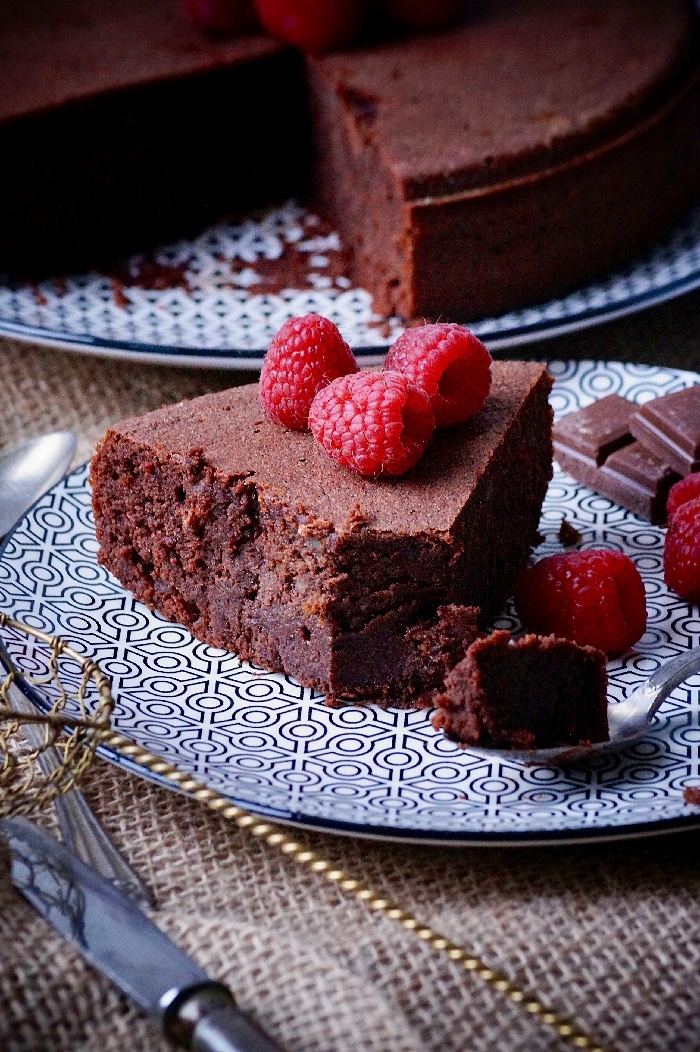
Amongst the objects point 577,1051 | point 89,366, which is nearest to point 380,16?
point 89,366

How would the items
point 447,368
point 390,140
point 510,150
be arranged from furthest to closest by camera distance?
point 390,140
point 510,150
point 447,368

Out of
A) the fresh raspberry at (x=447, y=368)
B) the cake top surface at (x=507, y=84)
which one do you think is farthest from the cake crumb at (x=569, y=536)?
the cake top surface at (x=507, y=84)

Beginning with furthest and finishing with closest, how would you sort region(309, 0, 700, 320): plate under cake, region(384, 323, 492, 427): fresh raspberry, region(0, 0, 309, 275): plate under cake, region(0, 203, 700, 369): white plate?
region(0, 0, 309, 275): plate under cake < region(309, 0, 700, 320): plate under cake < region(0, 203, 700, 369): white plate < region(384, 323, 492, 427): fresh raspberry

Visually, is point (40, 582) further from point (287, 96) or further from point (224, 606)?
point (287, 96)

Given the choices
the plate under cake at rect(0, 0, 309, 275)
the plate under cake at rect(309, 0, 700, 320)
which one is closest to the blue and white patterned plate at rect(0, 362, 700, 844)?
the plate under cake at rect(309, 0, 700, 320)

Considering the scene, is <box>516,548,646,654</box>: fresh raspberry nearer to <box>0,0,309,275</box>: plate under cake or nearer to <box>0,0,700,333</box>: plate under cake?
<box>0,0,700,333</box>: plate under cake

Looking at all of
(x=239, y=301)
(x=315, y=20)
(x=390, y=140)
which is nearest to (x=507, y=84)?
(x=390, y=140)

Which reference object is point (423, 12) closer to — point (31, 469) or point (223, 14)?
point (223, 14)
